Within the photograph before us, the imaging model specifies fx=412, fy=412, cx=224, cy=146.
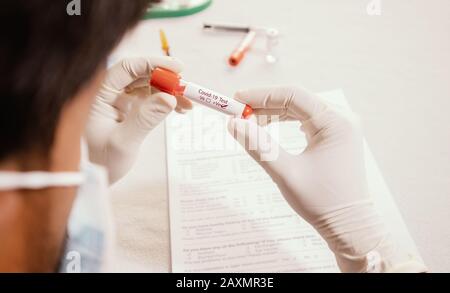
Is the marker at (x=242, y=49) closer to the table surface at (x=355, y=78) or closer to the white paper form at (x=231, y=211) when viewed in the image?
the table surface at (x=355, y=78)

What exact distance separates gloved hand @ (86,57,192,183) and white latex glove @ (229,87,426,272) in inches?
4.7

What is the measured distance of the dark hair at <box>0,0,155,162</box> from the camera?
0.26 m

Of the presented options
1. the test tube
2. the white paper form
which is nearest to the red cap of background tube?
the test tube

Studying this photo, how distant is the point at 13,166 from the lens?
0.34 m

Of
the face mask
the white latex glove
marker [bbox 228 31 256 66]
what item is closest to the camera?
the face mask

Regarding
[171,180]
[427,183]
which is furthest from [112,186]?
[427,183]

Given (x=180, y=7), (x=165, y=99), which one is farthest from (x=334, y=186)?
(x=180, y=7)

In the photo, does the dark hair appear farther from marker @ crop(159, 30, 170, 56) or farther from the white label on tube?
marker @ crop(159, 30, 170, 56)

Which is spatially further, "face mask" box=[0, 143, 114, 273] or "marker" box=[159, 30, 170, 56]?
"marker" box=[159, 30, 170, 56]

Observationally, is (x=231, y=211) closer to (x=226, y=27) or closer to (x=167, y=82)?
(x=167, y=82)

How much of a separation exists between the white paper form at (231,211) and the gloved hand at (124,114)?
8 centimetres

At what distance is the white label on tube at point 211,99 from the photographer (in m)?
0.56

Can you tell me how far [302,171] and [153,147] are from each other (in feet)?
0.87

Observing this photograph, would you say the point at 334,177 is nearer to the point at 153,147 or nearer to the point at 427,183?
the point at 427,183
